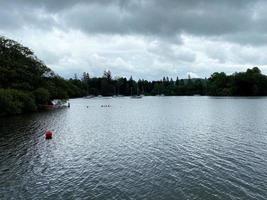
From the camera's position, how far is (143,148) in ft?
132

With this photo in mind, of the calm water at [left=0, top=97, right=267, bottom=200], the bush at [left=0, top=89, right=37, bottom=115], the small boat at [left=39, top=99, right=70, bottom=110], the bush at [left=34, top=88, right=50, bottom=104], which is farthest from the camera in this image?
the small boat at [left=39, top=99, right=70, bottom=110]

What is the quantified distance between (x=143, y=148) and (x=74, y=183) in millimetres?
15455

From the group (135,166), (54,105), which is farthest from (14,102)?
(135,166)

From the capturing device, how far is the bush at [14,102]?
83750mm

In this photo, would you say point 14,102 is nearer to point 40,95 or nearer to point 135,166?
point 40,95

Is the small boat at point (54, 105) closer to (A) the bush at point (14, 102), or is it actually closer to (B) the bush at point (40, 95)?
(B) the bush at point (40, 95)

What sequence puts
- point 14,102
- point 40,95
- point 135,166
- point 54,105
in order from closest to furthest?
point 135,166, point 14,102, point 40,95, point 54,105

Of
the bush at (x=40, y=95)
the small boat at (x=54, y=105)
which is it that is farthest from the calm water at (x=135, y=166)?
the small boat at (x=54, y=105)

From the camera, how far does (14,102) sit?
8769cm

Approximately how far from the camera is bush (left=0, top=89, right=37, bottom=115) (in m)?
83.8

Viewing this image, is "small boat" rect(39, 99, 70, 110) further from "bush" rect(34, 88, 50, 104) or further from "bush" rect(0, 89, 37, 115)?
"bush" rect(0, 89, 37, 115)

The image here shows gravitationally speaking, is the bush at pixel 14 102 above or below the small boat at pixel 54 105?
above

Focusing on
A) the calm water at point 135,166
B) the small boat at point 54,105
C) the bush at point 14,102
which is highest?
the bush at point 14,102

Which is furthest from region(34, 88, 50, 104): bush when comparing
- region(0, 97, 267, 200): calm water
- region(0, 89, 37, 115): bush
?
region(0, 97, 267, 200): calm water
